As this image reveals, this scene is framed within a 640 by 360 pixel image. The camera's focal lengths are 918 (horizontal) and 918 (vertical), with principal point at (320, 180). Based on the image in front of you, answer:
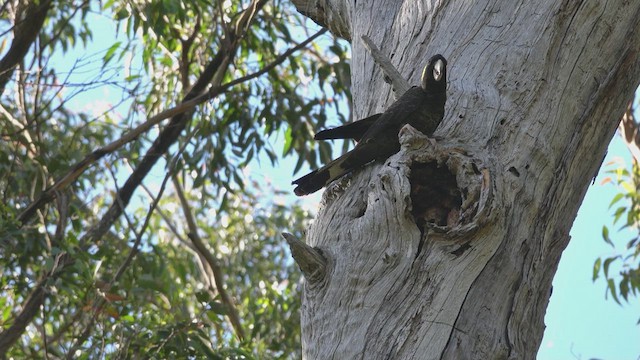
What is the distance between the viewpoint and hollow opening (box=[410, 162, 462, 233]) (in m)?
2.30

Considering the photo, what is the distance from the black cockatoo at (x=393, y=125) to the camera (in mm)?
A: 2514

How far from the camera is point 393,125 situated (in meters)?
2.58

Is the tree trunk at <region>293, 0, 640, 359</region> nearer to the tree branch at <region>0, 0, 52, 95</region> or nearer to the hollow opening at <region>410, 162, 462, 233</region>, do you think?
the hollow opening at <region>410, 162, 462, 233</region>

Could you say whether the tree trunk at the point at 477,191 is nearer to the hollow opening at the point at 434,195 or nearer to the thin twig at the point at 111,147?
the hollow opening at the point at 434,195

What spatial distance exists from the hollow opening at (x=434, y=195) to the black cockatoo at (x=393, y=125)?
0.18 metres

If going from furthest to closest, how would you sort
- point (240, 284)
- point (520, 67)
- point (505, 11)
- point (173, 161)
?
point (240, 284), point (173, 161), point (505, 11), point (520, 67)

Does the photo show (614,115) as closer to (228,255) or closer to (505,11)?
(505,11)

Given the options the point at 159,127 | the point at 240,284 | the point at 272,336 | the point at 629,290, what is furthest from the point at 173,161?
the point at 629,290

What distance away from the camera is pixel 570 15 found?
2.74 m

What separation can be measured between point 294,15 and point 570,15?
4188 mm

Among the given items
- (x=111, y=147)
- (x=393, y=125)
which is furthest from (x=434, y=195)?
(x=111, y=147)

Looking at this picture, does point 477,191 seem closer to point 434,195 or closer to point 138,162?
point 434,195

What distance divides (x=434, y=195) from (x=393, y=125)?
31 cm

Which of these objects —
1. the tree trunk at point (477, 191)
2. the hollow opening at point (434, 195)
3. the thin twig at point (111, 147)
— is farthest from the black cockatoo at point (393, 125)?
the thin twig at point (111, 147)
